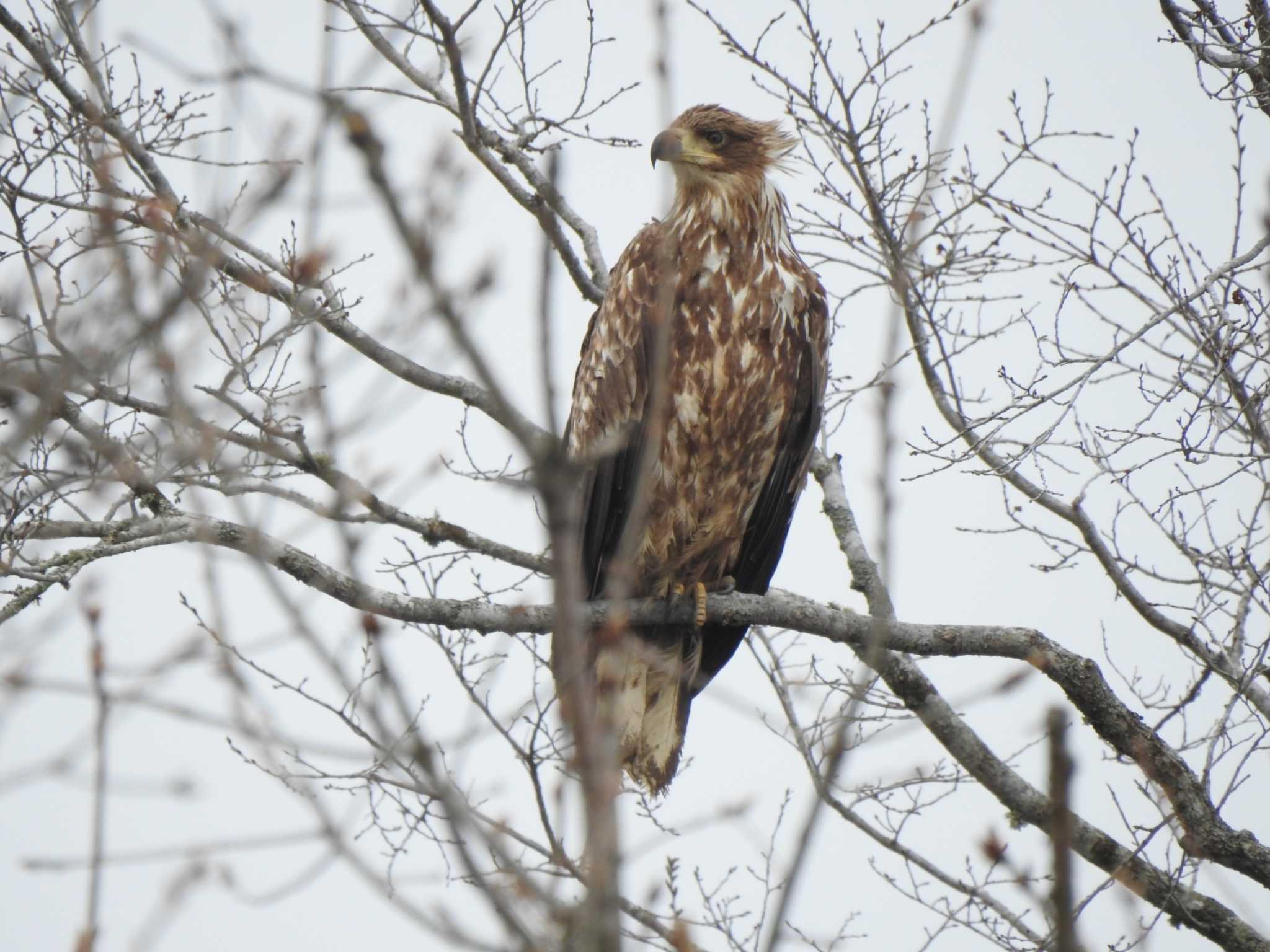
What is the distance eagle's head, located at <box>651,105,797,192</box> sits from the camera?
18.3ft

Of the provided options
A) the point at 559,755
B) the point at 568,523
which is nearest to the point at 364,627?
the point at 568,523

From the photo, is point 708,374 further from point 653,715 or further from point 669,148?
point 653,715

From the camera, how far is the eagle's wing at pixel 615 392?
5.09 m

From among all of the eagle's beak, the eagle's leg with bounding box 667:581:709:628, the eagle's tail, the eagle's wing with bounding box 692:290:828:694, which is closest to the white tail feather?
the eagle's tail

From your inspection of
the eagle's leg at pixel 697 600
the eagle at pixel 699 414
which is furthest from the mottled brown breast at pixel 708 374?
the eagle's leg at pixel 697 600

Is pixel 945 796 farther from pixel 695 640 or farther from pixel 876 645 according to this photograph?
pixel 876 645

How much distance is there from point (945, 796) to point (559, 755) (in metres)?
1.88

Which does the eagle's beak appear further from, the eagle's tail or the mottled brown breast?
the eagle's tail

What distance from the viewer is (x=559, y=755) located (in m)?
4.13

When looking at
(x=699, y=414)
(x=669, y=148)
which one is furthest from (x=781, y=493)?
(x=669, y=148)

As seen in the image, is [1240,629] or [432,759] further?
[1240,629]

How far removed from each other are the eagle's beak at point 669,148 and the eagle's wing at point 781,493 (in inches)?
31.0

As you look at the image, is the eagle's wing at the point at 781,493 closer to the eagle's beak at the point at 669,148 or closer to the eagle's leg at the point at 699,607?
the eagle's leg at the point at 699,607

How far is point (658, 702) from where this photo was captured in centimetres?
554
